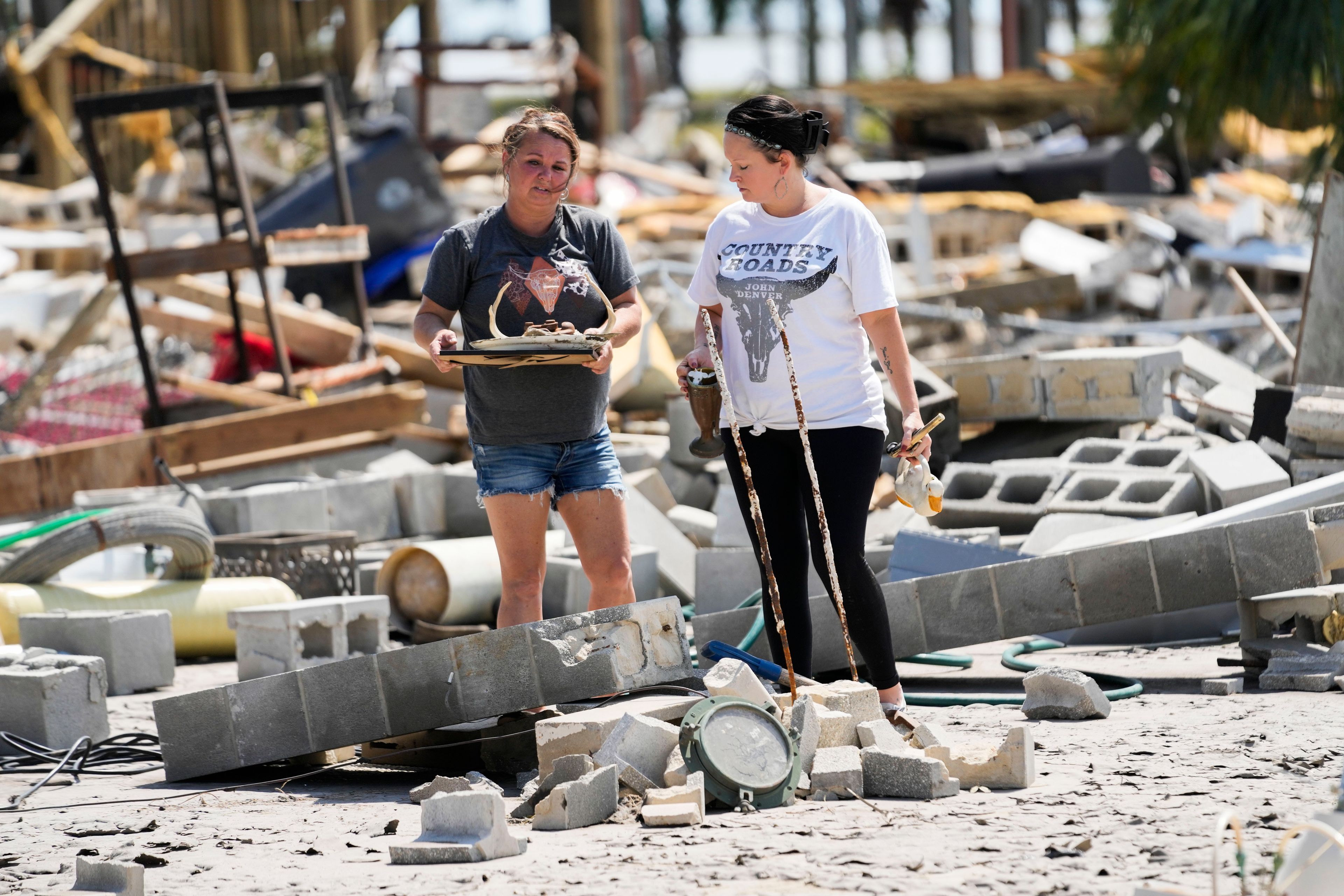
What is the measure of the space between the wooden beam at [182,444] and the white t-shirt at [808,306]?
17.0 ft

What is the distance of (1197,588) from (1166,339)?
7.01m

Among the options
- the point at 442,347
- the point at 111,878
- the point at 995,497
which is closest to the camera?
the point at 111,878

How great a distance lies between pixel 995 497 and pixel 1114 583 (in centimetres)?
190

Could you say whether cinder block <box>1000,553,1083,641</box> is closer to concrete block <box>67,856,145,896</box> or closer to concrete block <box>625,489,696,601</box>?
concrete block <box>625,489,696,601</box>

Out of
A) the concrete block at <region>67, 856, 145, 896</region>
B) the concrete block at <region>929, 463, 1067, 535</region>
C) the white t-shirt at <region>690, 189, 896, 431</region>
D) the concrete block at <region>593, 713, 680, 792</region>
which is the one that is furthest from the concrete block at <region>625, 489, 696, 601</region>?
the concrete block at <region>67, 856, 145, 896</region>

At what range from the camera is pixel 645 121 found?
26672mm

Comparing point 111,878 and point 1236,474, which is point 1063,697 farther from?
point 111,878

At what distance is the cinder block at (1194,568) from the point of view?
16.9 ft

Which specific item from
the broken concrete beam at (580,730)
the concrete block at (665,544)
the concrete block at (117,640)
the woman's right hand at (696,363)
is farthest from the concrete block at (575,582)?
the broken concrete beam at (580,730)

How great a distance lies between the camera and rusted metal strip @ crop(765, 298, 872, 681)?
424 cm

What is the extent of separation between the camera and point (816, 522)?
173 inches

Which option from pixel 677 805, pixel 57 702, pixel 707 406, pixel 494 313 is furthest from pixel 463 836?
pixel 57 702

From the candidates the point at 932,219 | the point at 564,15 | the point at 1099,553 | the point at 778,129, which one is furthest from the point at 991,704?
the point at 564,15

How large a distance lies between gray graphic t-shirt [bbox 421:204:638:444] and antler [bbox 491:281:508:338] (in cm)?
2
